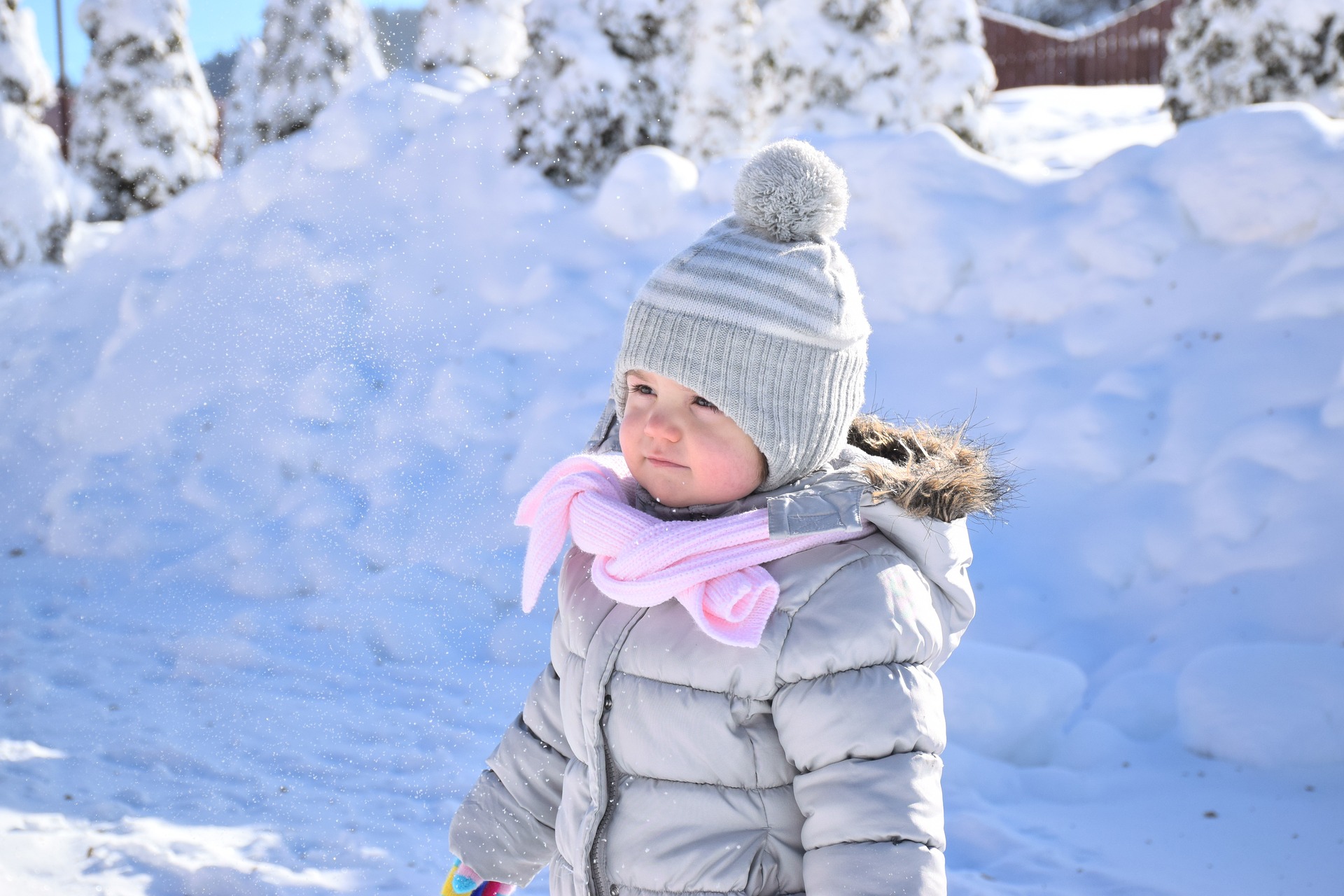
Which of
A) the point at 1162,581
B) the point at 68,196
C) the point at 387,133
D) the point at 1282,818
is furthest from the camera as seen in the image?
the point at 68,196

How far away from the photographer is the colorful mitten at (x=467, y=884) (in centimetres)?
181

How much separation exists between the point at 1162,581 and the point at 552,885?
3117mm

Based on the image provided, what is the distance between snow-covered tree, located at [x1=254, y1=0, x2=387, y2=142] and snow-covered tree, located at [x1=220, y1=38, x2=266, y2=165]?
15.8 feet

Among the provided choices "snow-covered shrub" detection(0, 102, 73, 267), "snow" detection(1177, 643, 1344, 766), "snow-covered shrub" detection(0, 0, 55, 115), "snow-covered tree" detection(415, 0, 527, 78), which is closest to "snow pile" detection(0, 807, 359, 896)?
"snow" detection(1177, 643, 1344, 766)

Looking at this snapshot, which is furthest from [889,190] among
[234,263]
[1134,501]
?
[234,263]

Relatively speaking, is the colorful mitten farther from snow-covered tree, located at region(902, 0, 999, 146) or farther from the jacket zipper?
snow-covered tree, located at region(902, 0, 999, 146)

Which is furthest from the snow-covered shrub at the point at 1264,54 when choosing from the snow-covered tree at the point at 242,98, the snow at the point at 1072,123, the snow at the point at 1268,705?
the snow-covered tree at the point at 242,98

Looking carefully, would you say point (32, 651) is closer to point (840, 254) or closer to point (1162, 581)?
point (840, 254)

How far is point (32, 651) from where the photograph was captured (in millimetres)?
4430

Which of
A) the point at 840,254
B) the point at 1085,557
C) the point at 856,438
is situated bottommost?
the point at 1085,557

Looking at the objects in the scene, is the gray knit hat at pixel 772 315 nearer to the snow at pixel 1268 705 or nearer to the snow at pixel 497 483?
the snow at pixel 497 483

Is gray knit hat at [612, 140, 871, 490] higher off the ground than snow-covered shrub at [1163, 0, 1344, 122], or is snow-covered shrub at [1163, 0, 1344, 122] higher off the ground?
gray knit hat at [612, 140, 871, 490]

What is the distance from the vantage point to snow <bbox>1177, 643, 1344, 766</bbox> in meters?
3.27

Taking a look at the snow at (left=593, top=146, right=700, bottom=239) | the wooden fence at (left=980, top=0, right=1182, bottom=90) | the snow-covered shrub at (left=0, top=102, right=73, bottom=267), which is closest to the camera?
the snow at (left=593, top=146, right=700, bottom=239)
